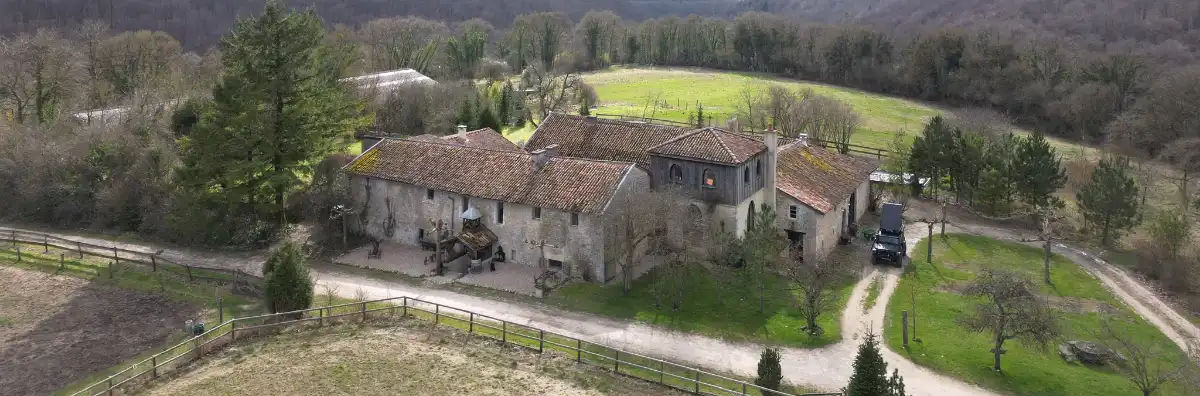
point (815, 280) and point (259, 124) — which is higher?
point (259, 124)

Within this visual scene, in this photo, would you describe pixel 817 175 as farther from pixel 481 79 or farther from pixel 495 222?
pixel 481 79

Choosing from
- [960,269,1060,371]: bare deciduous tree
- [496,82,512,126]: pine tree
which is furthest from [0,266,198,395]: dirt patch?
[496,82,512,126]: pine tree

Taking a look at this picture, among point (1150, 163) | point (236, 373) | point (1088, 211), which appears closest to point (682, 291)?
point (236, 373)

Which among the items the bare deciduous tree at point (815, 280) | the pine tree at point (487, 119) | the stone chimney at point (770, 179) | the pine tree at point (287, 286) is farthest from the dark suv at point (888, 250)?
the pine tree at point (487, 119)

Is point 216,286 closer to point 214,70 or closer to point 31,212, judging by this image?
point 31,212

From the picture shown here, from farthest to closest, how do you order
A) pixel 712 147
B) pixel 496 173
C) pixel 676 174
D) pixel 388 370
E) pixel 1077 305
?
pixel 676 174 → pixel 496 173 → pixel 712 147 → pixel 1077 305 → pixel 388 370

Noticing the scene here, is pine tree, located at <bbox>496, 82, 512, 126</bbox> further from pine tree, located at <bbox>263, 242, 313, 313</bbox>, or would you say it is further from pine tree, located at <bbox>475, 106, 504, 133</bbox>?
pine tree, located at <bbox>263, 242, 313, 313</bbox>

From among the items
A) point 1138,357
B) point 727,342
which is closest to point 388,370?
point 727,342
